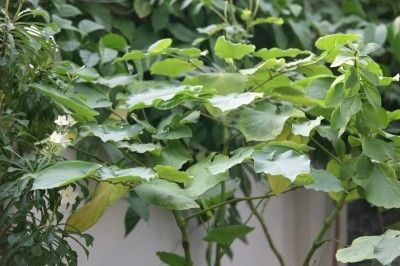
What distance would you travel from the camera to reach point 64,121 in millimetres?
1084

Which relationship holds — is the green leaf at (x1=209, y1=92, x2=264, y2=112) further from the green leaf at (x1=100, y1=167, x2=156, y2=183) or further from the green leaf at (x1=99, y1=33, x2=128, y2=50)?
the green leaf at (x1=99, y1=33, x2=128, y2=50)

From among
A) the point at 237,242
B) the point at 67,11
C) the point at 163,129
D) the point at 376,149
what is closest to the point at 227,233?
the point at 163,129

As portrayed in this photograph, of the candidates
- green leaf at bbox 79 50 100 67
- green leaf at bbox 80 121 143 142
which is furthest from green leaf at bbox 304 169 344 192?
green leaf at bbox 79 50 100 67

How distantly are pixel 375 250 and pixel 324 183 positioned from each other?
0.18 meters

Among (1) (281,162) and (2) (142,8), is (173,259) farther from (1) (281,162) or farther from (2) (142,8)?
(2) (142,8)

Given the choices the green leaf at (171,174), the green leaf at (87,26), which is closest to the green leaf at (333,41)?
the green leaf at (171,174)

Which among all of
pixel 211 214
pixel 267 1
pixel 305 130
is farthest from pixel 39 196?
pixel 267 1

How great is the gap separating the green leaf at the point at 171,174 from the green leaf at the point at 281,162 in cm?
13

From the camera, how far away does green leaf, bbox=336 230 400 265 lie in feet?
3.04

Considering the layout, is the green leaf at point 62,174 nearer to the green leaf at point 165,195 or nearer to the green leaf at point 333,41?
the green leaf at point 165,195

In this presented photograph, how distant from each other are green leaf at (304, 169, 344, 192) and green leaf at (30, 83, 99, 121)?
1.36 ft

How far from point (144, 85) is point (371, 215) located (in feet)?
4.61

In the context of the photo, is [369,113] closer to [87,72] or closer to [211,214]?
[87,72]

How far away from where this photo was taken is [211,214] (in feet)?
5.60
